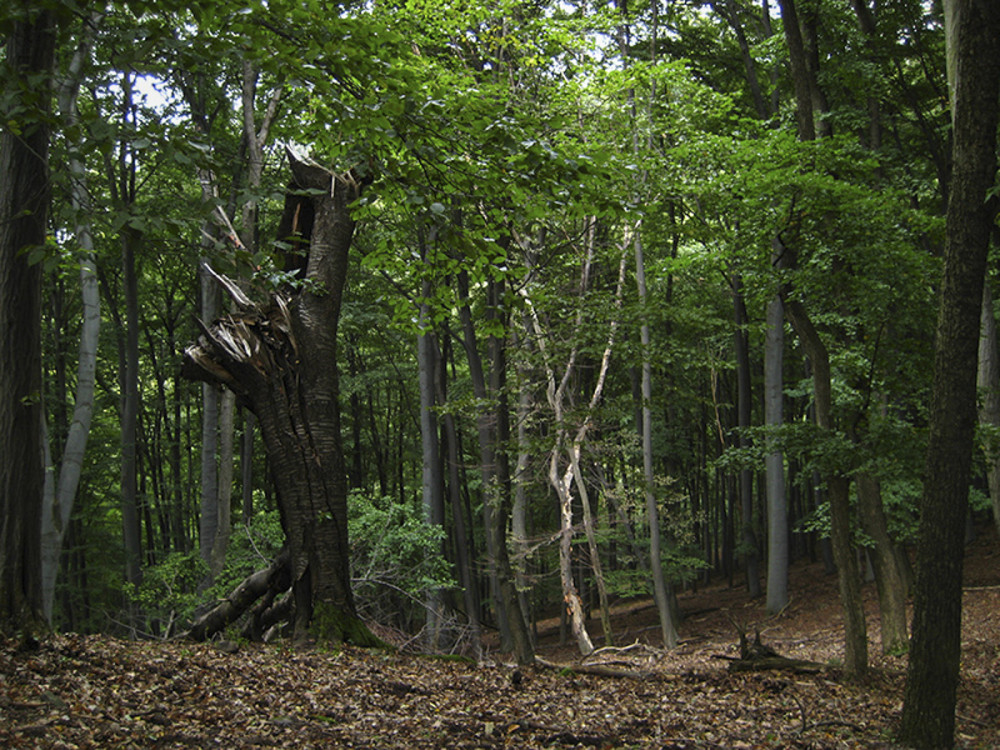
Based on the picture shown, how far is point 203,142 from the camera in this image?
161 inches

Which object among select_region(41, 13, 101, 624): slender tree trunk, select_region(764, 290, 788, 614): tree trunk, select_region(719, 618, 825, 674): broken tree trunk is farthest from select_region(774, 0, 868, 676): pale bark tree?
select_region(41, 13, 101, 624): slender tree trunk

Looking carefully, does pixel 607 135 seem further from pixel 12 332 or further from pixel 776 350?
pixel 12 332

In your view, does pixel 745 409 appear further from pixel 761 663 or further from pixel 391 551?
pixel 761 663

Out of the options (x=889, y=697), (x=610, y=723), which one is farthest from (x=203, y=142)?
(x=889, y=697)

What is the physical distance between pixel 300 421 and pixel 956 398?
17.2 ft

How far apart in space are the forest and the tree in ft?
0.07

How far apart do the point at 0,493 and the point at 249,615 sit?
311 cm

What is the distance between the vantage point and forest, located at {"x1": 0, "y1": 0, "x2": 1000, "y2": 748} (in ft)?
14.1

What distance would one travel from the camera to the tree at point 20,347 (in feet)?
15.1

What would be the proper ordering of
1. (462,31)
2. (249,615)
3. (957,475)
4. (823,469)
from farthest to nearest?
(462,31), (823,469), (249,615), (957,475)

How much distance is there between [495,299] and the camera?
35.9 feet

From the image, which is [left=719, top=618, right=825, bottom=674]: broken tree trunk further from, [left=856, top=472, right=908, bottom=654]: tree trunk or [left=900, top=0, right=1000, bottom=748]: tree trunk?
[left=900, top=0, right=1000, bottom=748]: tree trunk

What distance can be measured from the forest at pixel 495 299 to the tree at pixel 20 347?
0.02 m

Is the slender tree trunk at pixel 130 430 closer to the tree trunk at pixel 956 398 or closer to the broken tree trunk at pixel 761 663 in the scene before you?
the broken tree trunk at pixel 761 663
